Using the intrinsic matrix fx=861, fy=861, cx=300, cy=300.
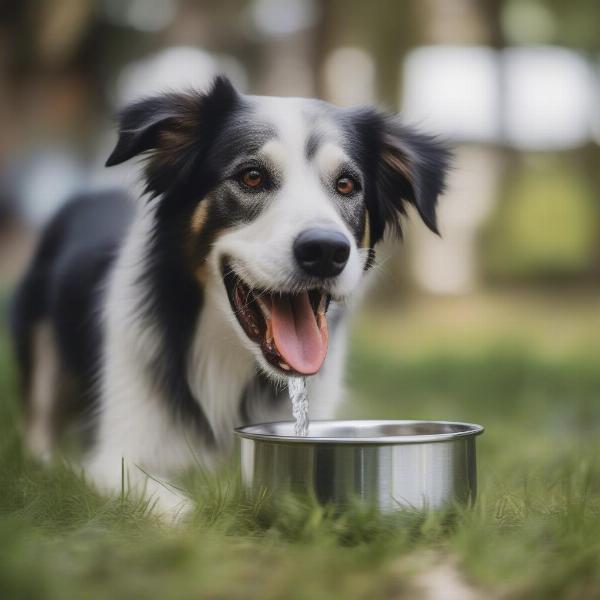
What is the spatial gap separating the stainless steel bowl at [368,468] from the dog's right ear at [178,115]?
103 cm

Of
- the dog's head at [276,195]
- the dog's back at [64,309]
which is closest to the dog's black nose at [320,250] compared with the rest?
the dog's head at [276,195]

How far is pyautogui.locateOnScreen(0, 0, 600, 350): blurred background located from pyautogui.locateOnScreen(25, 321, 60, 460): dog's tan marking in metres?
0.88

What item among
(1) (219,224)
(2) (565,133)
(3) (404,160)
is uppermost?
(2) (565,133)

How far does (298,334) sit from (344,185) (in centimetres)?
48

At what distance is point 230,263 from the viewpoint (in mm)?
2441

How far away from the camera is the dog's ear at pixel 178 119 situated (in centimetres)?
261

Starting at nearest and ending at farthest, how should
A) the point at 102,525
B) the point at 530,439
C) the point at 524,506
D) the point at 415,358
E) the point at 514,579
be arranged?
the point at 514,579 < the point at 102,525 < the point at 524,506 < the point at 530,439 < the point at 415,358

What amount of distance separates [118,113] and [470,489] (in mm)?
1542

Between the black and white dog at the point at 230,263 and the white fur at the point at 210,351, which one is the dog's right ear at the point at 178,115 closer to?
the black and white dog at the point at 230,263

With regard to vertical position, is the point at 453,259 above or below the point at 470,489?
above

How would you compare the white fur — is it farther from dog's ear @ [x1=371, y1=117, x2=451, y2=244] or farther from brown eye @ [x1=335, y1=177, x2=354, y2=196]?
dog's ear @ [x1=371, y1=117, x2=451, y2=244]

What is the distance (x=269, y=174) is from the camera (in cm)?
246

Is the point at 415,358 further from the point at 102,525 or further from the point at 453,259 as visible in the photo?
the point at 453,259

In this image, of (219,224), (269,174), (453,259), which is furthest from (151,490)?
(453,259)
